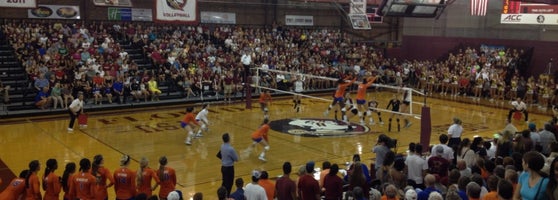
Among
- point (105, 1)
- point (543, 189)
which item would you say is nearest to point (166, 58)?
point (105, 1)

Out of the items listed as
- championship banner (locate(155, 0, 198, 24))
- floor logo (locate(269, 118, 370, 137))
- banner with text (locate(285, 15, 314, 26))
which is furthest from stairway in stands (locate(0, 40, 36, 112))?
banner with text (locate(285, 15, 314, 26))

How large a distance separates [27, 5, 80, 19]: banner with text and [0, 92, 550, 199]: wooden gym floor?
1025 centimetres

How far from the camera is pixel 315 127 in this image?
20469mm

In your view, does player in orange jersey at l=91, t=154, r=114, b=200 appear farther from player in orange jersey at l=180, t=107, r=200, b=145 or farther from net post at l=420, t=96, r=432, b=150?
net post at l=420, t=96, r=432, b=150

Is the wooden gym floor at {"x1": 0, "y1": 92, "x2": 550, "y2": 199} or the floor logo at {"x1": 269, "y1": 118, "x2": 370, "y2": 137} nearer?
the wooden gym floor at {"x1": 0, "y1": 92, "x2": 550, "y2": 199}

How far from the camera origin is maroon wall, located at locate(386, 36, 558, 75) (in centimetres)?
3297

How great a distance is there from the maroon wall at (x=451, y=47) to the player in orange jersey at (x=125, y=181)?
30.8 meters

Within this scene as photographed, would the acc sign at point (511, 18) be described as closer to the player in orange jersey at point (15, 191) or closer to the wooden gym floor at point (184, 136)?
the wooden gym floor at point (184, 136)

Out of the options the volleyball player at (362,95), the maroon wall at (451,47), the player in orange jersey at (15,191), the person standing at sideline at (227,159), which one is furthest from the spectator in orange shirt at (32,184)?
the maroon wall at (451,47)

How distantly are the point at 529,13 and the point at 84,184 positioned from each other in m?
26.6

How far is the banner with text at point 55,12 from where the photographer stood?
97.3 feet

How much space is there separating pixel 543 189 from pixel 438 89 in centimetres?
2898

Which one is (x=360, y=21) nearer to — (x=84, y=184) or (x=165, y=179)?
(x=165, y=179)

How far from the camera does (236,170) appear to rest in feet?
46.4
